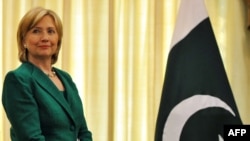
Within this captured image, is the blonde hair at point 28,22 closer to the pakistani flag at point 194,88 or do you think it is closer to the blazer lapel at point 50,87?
the blazer lapel at point 50,87

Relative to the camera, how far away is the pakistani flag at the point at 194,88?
204cm

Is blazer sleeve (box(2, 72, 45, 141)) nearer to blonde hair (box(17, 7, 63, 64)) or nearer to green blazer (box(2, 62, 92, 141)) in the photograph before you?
green blazer (box(2, 62, 92, 141))

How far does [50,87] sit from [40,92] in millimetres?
43

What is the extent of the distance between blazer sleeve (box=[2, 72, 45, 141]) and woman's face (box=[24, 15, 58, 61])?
0.13 meters

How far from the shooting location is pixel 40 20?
1421 mm

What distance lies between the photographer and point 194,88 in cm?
208

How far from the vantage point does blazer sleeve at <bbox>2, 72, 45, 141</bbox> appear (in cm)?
130

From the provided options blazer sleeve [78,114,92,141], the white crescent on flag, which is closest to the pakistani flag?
the white crescent on flag

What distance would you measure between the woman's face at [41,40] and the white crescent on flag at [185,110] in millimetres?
803

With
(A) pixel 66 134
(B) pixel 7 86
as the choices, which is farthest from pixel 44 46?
(A) pixel 66 134

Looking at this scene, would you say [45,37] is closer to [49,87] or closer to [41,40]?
[41,40]
